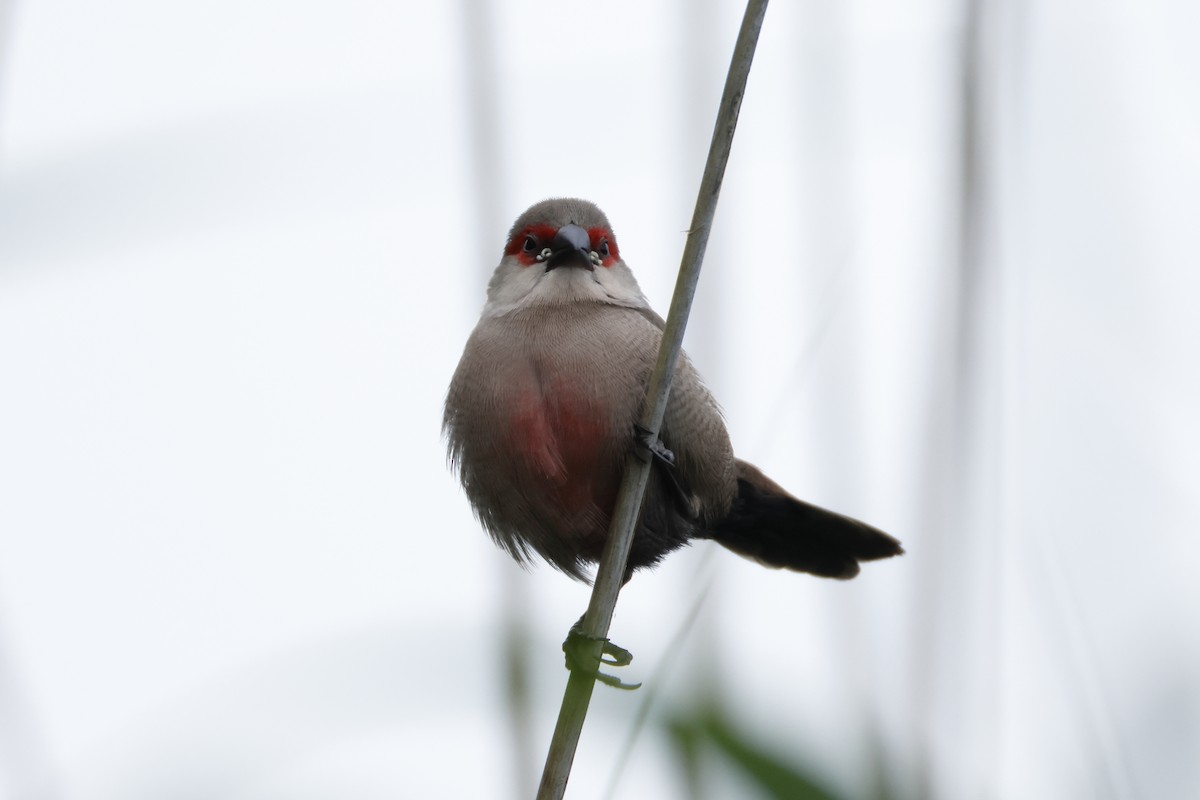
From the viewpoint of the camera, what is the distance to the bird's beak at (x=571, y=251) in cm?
347

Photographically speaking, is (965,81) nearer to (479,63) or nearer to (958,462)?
(958,462)

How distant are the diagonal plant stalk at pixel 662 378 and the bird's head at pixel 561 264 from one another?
1.19 meters

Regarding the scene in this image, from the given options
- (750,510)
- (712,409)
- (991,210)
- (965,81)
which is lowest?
(750,510)

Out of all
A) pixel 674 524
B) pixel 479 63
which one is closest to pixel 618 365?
pixel 674 524

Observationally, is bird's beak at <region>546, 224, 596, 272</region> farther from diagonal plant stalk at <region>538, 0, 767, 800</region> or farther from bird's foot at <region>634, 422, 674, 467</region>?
diagonal plant stalk at <region>538, 0, 767, 800</region>

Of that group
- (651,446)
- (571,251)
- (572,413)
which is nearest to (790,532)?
(571,251)

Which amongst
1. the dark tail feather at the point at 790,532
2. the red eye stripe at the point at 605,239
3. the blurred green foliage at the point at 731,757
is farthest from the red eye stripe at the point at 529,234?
the blurred green foliage at the point at 731,757

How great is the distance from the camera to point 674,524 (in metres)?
3.32

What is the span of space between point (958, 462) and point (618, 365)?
115 cm

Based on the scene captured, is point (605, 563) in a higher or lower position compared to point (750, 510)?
higher

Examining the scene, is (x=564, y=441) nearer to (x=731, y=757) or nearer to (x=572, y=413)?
(x=572, y=413)

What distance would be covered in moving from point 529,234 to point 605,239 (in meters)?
0.24

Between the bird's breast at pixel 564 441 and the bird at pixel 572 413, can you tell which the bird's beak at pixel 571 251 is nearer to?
the bird at pixel 572 413

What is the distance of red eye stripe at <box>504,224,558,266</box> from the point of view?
3.67 meters
